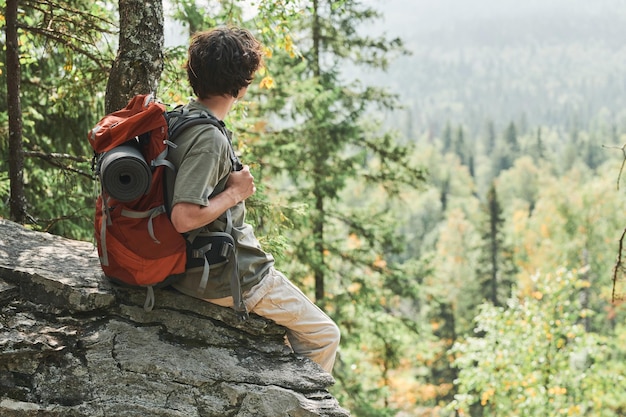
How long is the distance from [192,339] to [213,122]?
1289 millimetres

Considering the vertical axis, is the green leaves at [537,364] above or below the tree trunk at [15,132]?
below

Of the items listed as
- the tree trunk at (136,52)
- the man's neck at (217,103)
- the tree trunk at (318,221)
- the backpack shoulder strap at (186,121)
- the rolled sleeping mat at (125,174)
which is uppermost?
the tree trunk at (136,52)

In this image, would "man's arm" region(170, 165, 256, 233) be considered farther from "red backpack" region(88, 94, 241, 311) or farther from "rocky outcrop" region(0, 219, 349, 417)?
"rocky outcrop" region(0, 219, 349, 417)

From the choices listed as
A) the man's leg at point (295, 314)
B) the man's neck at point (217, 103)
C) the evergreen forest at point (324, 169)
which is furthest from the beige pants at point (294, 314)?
the evergreen forest at point (324, 169)

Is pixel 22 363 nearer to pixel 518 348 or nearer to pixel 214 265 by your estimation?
pixel 214 265

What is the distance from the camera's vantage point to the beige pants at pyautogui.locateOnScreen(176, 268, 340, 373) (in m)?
3.59

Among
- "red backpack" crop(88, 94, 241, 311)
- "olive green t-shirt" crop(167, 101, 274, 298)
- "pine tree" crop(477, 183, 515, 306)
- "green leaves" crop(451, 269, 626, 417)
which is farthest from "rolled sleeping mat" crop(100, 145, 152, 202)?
"pine tree" crop(477, 183, 515, 306)

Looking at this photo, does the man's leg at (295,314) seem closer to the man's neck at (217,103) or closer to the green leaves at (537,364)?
the man's neck at (217,103)

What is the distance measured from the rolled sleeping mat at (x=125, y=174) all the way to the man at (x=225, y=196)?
0.53 ft

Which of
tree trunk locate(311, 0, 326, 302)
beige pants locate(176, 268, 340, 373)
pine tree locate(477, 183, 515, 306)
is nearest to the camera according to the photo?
beige pants locate(176, 268, 340, 373)

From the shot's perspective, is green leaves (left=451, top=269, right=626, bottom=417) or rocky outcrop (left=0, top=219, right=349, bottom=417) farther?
green leaves (left=451, top=269, right=626, bottom=417)

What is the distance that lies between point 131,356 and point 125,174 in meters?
1.06

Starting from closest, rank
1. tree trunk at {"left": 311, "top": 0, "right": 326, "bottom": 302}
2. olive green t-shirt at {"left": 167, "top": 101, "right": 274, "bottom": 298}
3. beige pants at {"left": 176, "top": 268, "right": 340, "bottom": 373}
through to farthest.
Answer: olive green t-shirt at {"left": 167, "top": 101, "right": 274, "bottom": 298} < beige pants at {"left": 176, "top": 268, "right": 340, "bottom": 373} < tree trunk at {"left": 311, "top": 0, "right": 326, "bottom": 302}

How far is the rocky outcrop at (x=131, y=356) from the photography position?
10.9 feet
